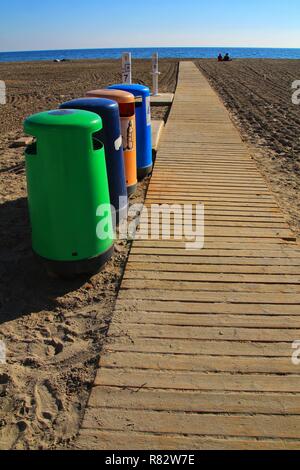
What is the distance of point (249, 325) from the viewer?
2.97m

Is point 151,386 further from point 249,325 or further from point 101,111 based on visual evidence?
point 101,111

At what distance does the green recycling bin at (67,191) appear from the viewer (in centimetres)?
312

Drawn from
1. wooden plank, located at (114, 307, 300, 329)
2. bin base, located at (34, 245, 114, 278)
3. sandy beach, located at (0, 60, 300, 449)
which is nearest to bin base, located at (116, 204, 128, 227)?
sandy beach, located at (0, 60, 300, 449)

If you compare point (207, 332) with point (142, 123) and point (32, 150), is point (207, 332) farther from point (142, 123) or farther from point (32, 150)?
point (142, 123)

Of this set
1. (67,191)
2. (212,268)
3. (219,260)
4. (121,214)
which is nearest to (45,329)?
(67,191)

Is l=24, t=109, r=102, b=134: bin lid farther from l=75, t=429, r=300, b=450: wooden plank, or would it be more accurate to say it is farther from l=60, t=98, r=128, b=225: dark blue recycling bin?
l=75, t=429, r=300, b=450: wooden plank

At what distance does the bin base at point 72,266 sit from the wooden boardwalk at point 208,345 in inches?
12.4

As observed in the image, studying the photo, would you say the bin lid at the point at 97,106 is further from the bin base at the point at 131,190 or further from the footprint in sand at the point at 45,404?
the footprint in sand at the point at 45,404

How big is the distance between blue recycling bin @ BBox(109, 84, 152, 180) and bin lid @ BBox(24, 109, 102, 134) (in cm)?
234

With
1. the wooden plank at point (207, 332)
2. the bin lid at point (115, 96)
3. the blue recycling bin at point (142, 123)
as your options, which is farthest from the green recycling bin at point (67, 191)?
the blue recycling bin at point (142, 123)

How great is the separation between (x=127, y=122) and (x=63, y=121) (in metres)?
1.89

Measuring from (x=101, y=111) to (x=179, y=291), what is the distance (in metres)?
1.95

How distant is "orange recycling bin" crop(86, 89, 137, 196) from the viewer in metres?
4.76

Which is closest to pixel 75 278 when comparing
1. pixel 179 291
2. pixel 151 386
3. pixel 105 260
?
pixel 105 260
